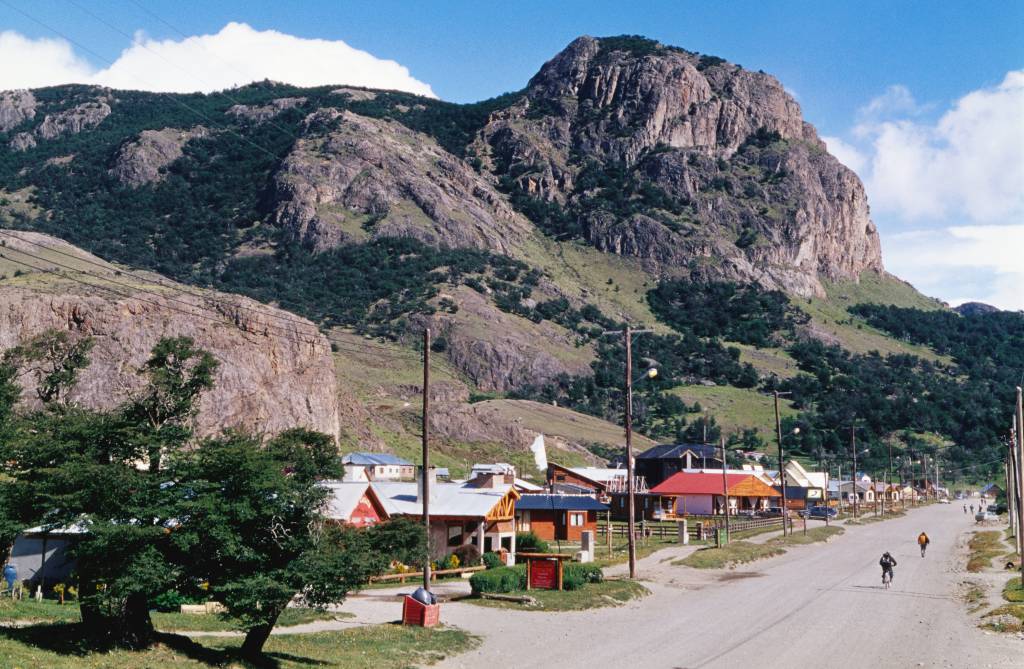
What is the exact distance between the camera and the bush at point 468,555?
4666 cm

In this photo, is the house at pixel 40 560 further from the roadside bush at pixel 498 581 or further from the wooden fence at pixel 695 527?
the wooden fence at pixel 695 527

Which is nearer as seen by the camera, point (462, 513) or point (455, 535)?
point (462, 513)

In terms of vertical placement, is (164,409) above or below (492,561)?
above

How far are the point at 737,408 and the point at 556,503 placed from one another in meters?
127

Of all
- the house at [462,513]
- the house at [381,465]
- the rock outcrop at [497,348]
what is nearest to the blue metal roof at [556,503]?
the house at [462,513]

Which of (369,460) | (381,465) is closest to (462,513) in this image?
(369,460)

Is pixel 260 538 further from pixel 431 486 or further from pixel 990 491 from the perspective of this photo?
pixel 990 491

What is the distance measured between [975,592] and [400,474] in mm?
59274

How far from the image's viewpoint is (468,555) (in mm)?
46906

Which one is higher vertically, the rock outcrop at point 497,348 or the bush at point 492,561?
the rock outcrop at point 497,348

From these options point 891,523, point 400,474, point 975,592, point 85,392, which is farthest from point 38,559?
point 891,523

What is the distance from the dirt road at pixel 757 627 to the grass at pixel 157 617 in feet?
15.6

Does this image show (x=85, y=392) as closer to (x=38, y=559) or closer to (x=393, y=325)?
(x=38, y=559)

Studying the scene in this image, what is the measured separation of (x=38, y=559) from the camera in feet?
111
